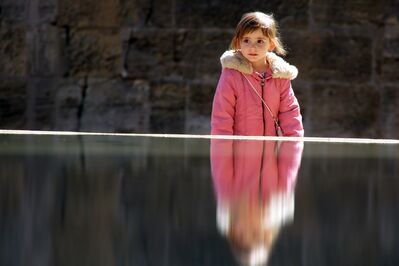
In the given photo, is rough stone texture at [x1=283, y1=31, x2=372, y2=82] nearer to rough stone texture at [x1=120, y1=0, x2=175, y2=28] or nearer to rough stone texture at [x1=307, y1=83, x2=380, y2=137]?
rough stone texture at [x1=307, y1=83, x2=380, y2=137]

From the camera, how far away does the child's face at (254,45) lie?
10.9ft

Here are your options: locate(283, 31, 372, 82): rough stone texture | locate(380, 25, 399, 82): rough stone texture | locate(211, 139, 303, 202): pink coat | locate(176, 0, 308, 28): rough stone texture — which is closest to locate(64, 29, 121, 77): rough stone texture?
locate(176, 0, 308, 28): rough stone texture

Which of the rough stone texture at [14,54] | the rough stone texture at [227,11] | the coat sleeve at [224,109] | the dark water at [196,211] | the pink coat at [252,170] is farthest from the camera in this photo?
the rough stone texture at [14,54]

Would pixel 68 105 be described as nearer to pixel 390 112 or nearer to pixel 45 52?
pixel 45 52

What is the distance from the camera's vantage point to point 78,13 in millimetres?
4988

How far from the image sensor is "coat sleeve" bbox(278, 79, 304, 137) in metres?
3.31

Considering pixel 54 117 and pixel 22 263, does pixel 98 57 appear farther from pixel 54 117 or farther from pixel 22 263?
pixel 22 263

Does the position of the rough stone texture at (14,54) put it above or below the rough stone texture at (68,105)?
above

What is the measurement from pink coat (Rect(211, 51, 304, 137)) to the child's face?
3cm

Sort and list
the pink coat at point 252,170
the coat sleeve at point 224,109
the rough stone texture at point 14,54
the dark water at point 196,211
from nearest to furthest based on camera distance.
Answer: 1. the dark water at point 196,211
2. the pink coat at point 252,170
3. the coat sleeve at point 224,109
4. the rough stone texture at point 14,54

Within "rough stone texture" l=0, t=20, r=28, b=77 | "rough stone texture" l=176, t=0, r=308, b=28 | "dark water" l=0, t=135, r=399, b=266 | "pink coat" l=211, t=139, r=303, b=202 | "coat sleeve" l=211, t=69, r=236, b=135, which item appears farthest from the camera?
"rough stone texture" l=0, t=20, r=28, b=77

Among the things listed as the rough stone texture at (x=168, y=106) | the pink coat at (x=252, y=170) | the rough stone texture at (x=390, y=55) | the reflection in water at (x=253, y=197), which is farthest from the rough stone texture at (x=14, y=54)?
the reflection in water at (x=253, y=197)

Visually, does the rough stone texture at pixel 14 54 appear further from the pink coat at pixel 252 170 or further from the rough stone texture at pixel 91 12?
the pink coat at pixel 252 170

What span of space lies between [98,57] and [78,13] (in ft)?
0.82
